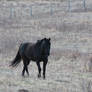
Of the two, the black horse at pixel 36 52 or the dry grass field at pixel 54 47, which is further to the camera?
the black horse at pixel 36 52

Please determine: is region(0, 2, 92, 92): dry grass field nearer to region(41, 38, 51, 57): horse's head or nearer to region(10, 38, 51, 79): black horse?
region(10, 38, 51, 79): black horse

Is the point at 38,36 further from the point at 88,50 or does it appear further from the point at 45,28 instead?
the point at 88,50

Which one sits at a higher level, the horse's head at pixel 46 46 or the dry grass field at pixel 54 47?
the horse's head at pixel 46 46

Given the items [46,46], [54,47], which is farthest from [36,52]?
[54,47]

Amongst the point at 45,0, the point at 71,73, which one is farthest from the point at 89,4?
the point at 71,73

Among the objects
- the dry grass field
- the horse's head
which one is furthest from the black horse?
the dry grass field

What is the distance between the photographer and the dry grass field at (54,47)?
15.8 meters

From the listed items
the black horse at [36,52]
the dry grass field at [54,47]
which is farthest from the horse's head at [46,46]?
the dry grass field at [54,47]

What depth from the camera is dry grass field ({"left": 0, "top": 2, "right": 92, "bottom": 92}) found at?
15.8 meters

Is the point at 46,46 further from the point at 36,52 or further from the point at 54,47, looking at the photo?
the point at 54,47

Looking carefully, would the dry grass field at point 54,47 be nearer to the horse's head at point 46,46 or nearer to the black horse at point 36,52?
the black horse at point 36,52

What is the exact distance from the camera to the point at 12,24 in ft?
152

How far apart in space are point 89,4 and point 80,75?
3748 centimetres

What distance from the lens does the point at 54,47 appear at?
101 ft
